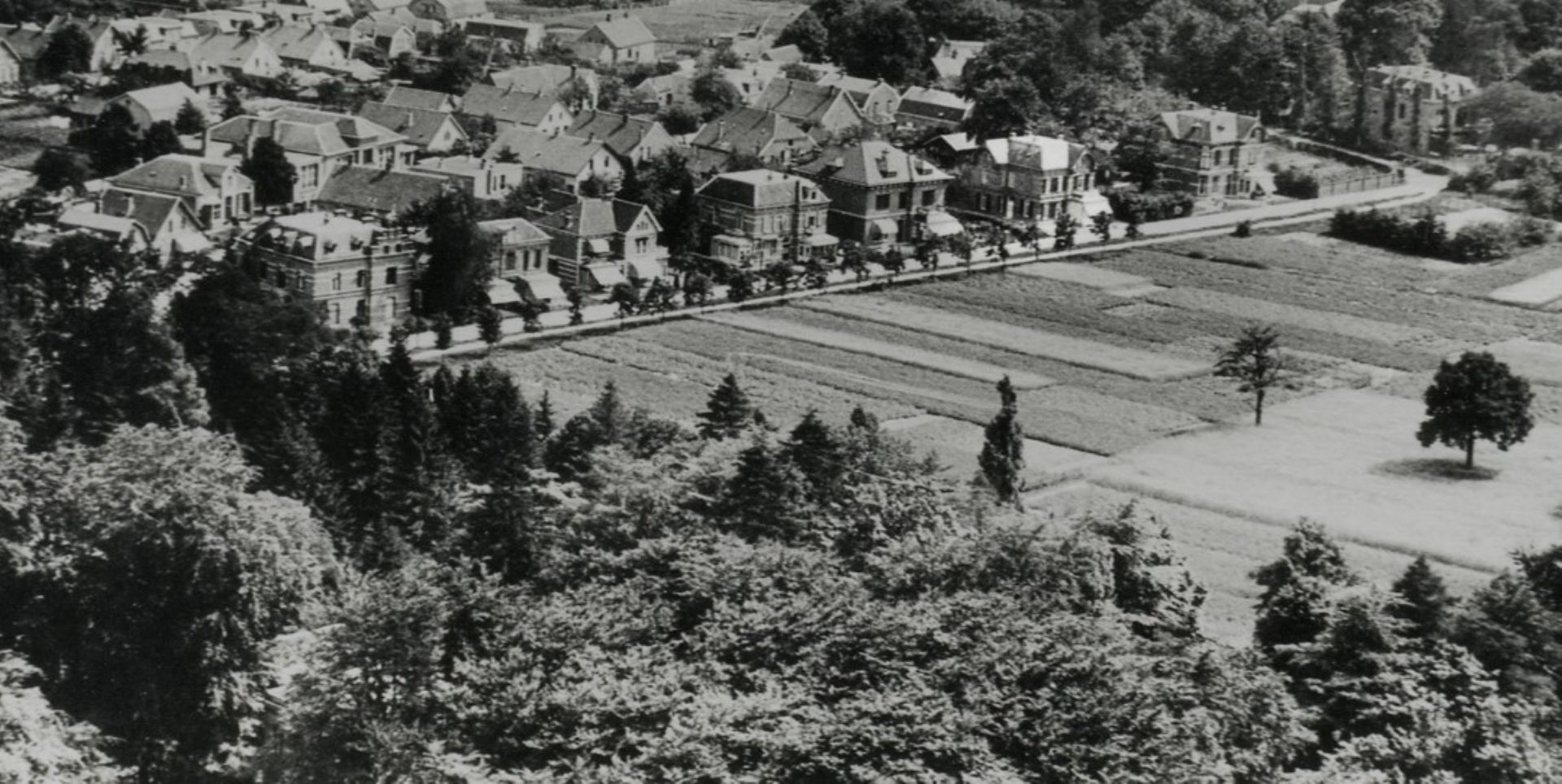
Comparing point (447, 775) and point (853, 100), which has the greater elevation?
point (853, 100)

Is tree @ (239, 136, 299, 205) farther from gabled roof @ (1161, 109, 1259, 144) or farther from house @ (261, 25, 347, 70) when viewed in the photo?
gabled roof @ (1161, 109, 1259, 144)

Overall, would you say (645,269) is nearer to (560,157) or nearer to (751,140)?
(560,157)

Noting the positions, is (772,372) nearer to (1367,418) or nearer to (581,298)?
(581,298)

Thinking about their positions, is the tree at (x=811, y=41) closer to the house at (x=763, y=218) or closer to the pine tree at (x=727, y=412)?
the house at (x=763, y=218)

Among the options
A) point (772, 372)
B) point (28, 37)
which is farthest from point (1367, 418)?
point (28, 37)

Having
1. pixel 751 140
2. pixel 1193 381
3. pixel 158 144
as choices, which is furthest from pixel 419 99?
pixel 1193 381

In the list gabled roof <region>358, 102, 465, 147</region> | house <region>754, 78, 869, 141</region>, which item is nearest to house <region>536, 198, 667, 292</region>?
gabled roof <region>358, 102, 465, 147</region>

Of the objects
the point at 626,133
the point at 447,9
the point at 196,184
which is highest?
the point at 447,9
